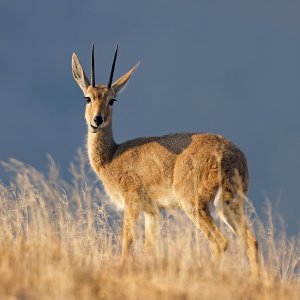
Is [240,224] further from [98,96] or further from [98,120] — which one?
[98,96]

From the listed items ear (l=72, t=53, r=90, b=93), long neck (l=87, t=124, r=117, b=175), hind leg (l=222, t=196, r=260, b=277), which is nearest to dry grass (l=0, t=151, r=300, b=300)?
hind leg (l=222, t=196, r=260, b=277)

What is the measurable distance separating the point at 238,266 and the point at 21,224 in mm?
3277

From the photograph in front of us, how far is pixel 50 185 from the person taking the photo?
11.0 meters

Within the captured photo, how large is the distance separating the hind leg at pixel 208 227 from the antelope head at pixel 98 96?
2.91 meters

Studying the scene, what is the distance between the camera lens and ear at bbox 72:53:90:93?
15.7m

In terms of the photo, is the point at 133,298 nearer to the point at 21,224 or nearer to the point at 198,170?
the point at 21,224

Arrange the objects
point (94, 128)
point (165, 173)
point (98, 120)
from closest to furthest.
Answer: point (165, 173) → point (98, 120) → point (94, 128)

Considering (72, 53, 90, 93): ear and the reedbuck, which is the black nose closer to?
the reedbuck

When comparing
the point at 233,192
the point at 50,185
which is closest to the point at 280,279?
the point at 233,192

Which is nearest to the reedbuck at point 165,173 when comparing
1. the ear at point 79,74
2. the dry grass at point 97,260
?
the ear at point 79,74

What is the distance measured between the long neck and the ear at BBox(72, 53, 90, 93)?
3.21ft

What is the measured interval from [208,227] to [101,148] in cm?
359

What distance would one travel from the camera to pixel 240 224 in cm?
1260

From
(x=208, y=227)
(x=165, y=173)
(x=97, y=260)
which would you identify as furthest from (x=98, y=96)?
(x=97, y=260)
